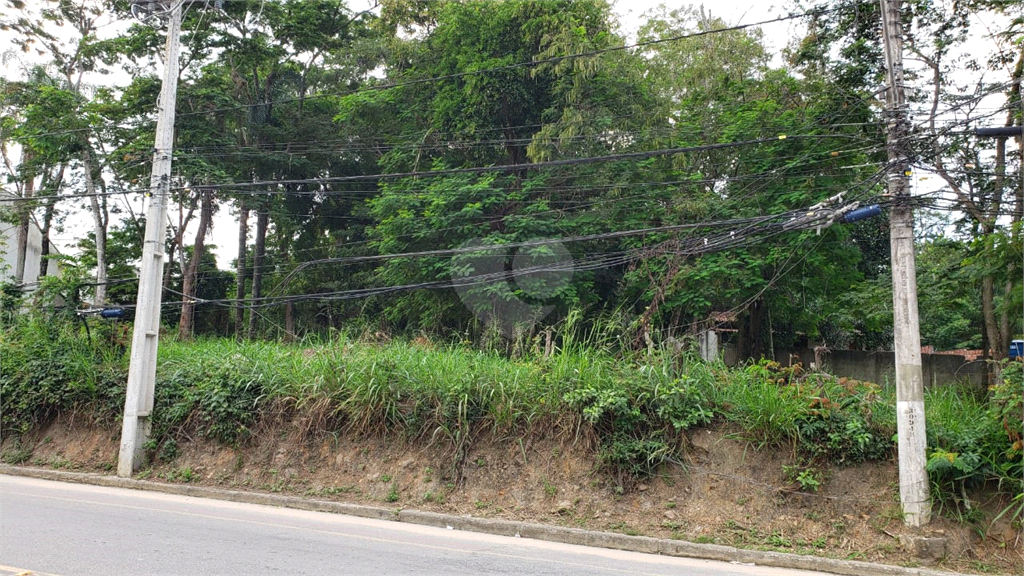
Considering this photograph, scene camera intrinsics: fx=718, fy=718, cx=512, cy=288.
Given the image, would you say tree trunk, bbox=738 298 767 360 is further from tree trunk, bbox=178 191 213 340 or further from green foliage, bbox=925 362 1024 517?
tree trunk, bbox=178 191 213 340

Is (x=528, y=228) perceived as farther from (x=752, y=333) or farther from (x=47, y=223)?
(x=47, y=223)

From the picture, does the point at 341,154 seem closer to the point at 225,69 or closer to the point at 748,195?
the point at 225,69

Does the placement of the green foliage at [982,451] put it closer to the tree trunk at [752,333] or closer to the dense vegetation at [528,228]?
the dense vegetation at [528,228]

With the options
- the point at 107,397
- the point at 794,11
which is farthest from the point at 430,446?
the point at 794,11

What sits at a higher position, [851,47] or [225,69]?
[225,69]

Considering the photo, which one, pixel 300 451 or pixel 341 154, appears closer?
pixel 300 451

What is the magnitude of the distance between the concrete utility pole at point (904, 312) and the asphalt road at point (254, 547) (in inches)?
71.1

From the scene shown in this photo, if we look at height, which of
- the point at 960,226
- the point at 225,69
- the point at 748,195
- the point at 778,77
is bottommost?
the point at 960,226

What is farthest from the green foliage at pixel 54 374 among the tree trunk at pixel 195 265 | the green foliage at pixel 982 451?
the green foliage at pixel 982 451

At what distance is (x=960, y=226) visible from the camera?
1457 centimetres

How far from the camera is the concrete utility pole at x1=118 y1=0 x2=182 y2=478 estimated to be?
12.0 metres

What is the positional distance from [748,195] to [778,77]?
186 inches

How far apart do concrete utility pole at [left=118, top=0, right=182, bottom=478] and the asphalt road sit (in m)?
1.97

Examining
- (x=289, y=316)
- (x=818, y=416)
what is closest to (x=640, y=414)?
(x=818, y=416)
